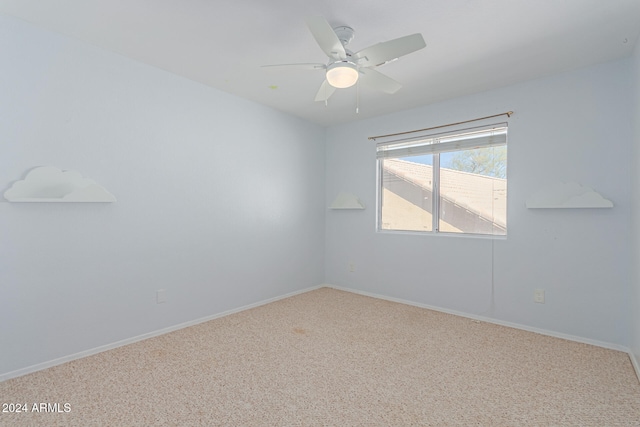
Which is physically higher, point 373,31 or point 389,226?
point 373,31

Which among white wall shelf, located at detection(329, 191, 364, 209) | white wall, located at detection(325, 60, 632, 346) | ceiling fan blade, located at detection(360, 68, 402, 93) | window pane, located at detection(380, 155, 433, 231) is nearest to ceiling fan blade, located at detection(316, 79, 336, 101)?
ceiling fan blade, located at detection(360, 68, 402, 93)

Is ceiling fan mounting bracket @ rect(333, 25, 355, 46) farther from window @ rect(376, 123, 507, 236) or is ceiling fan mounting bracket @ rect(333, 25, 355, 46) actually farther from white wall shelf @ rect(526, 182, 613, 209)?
white wall shelf @ rect(526, 182, 613, 209)

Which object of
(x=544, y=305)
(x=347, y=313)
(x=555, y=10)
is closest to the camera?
(x=555, y=10)

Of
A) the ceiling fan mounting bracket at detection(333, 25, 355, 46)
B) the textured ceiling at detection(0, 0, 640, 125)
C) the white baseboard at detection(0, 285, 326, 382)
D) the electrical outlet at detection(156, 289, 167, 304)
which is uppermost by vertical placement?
the textured ceiling at detection(0, 0, 640, 125)

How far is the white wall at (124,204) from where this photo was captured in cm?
213

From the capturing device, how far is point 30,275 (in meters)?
2.16

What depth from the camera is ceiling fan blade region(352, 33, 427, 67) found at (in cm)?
178

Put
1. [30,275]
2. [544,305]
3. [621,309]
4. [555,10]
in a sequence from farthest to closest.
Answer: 1. [544,305]
2. [621,309]
3. [30,275]
4. [555,10]

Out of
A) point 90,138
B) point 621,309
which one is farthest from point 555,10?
point 90,138

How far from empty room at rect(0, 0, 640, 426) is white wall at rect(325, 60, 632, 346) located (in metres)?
0.02

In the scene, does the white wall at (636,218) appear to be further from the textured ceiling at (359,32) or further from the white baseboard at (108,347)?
the white baseboard at (108,347)

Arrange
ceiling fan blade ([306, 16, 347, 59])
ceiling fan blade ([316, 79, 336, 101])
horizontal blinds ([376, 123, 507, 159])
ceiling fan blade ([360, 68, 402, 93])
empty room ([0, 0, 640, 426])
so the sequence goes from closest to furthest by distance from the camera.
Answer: ceiling fan blade ([306, 16, 347, 59]) → empty room ([0, 0, 640, 426]) → ceiling fan blade ([360, 68, 402, 93]) → ceiling fan blade ([316, 79, 336, 101]) → horizontal blinds ([376, 123, 507, 159])

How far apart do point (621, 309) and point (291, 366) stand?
104 inches

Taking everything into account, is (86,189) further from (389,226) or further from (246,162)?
(389,226)
